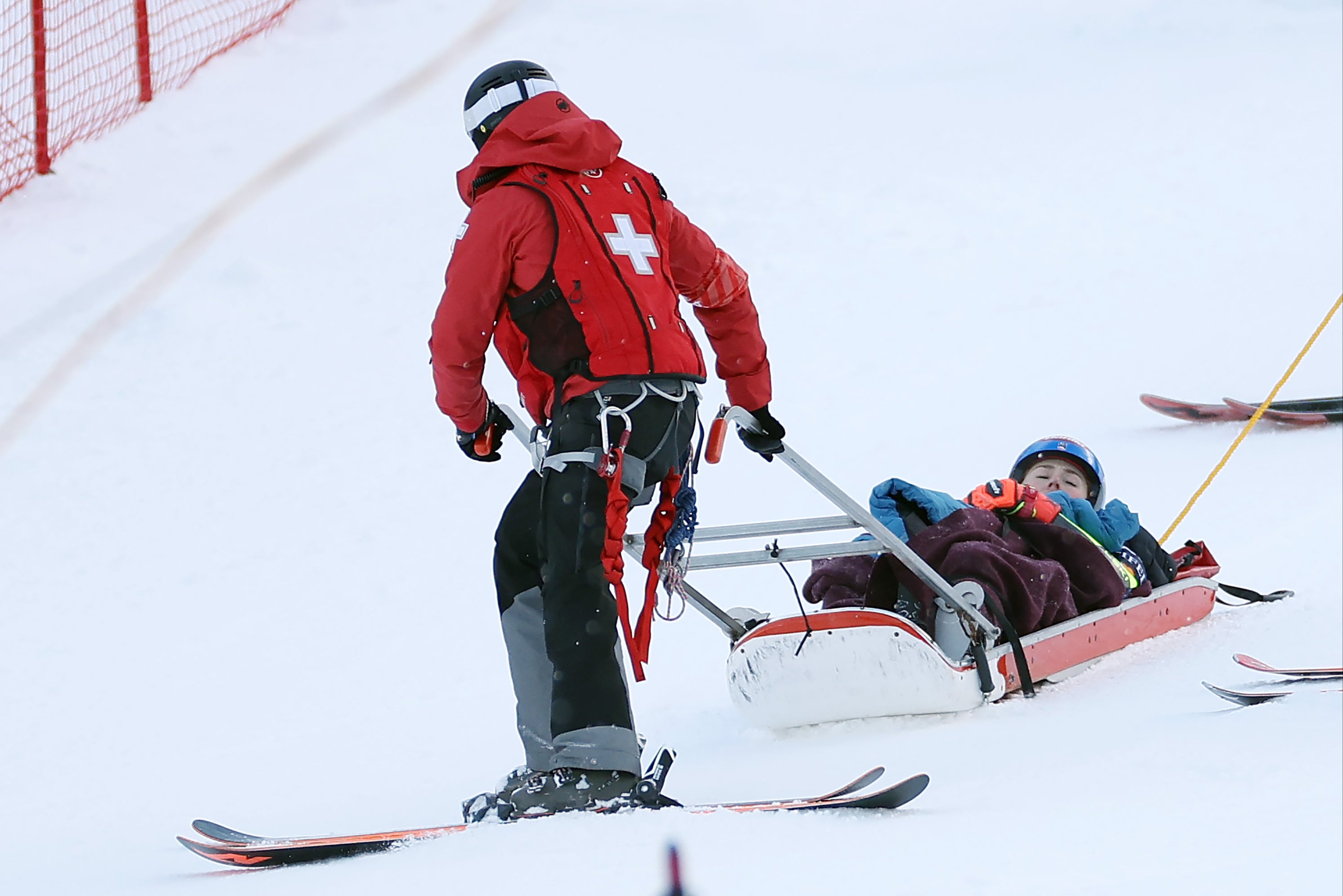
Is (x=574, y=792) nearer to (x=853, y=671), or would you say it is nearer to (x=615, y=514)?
(x=615, y=514)

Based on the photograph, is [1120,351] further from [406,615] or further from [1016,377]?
[406,615]

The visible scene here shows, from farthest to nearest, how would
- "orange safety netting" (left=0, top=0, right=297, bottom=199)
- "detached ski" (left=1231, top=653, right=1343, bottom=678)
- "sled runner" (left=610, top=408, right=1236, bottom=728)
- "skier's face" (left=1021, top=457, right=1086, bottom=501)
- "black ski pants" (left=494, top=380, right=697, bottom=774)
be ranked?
"orange safety netting" (left=0, top=0, right=297, bottom=199) < "skier's face" (left=1021, top=457, right=1086, bottom=501) < "sled runner" (left=610, top=408, right=1236, bottom=728) < "detached ski" (left=1231, top=653, right=1343, bottom=678) < "black ski pants" (left=494, top=380, right=697, bottom=774)

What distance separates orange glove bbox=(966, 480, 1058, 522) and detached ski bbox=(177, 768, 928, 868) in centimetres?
170

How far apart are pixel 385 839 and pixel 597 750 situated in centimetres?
40

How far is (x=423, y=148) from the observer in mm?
11695

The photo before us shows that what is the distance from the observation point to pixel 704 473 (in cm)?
726

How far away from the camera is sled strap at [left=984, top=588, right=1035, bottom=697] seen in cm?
376

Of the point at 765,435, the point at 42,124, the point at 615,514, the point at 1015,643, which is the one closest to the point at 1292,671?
the point at 1015,643

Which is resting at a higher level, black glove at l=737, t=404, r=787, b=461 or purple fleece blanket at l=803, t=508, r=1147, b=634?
black glove at l=737, t=404, r=787, b=461

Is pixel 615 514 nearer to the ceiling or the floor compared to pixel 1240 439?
nearer to the floor

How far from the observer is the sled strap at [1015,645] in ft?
12.3

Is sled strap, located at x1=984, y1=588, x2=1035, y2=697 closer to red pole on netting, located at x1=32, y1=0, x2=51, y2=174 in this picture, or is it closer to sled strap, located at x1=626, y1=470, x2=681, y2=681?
sled strap, located at x1=626, y1=470, x2=681, y2=681

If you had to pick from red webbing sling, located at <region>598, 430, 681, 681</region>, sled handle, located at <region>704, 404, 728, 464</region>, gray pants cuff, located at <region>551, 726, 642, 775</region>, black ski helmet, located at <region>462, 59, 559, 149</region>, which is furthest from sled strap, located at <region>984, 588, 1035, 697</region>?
black ski helmet, located at <region>462, 59, 559, 149</region>

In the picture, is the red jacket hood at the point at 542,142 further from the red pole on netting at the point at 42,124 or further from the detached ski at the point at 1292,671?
the red pole on netting at the point at 42,124
